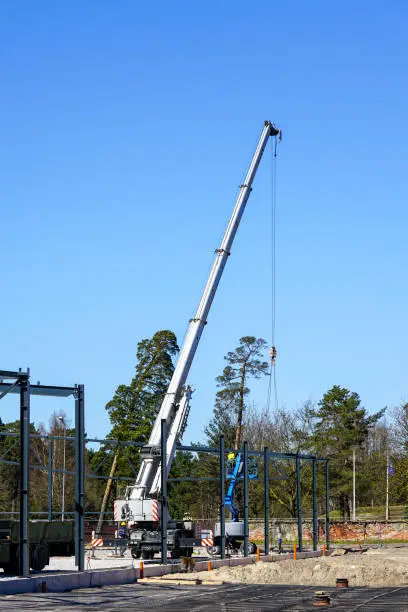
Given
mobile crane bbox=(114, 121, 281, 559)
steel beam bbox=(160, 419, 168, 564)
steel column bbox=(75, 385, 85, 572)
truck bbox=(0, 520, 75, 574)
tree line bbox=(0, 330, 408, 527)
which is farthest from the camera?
tree line bbox=(0, 330, 408, 527)

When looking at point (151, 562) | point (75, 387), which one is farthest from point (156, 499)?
point (75, 387)

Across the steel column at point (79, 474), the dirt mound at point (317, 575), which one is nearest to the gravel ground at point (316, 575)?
the dirt mound at point (317, 575)

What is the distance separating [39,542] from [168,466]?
29.0ft

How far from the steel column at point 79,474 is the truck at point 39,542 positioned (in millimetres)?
1093

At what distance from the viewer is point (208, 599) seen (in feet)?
75.4

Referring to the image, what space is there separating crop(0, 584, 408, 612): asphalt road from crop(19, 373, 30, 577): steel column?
1.54 meters

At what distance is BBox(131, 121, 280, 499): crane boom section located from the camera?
36.2 metres

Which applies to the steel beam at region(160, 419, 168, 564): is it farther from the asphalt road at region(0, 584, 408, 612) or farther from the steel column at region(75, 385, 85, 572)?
the asphalt road at region(0, 584, 408, 612)

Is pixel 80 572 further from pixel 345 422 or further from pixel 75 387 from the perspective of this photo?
pixel 345 422

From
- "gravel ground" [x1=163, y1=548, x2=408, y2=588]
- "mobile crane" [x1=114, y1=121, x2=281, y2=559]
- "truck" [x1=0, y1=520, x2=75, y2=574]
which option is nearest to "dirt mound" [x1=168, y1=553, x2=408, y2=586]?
"gravel ground" [x1=163, y1=548, x2=408, y2=588]

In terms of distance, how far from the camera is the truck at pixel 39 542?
1067 inches

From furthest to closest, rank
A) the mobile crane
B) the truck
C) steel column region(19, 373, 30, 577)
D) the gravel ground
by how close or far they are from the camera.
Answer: the mobile crane → the gravel ground → the truck → steel column region(19, 373, 30, 577)

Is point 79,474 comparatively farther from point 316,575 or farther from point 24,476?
point 316,575

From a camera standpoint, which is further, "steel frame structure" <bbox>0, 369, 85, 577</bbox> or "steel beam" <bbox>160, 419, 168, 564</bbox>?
"steel beam" <bbox>160, 419, 168, 564</bbox>
